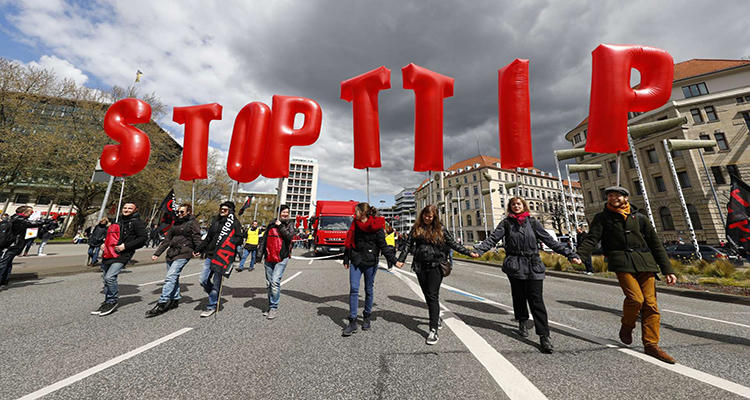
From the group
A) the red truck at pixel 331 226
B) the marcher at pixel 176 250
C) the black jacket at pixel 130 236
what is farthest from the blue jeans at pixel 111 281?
the red truck at pixel 331 226

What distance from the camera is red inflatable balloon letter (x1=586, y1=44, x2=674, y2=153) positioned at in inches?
219

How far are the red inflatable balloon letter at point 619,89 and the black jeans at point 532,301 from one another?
4.00m

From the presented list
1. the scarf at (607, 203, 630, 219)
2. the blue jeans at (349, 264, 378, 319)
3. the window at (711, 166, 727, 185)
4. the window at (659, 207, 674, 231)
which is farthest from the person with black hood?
the window at (711, 166, 727, 185)

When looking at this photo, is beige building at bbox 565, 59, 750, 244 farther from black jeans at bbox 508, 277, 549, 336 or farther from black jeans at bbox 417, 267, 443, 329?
black jeans at bbox 417, 267, 443, 329

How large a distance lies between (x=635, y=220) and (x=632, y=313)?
3.83 feet

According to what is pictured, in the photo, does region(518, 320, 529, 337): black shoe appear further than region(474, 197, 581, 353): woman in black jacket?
Yes

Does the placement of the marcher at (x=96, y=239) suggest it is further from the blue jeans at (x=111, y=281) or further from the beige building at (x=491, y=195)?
the beige building at (x=491, y=195)

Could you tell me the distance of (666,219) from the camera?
93.7 feet

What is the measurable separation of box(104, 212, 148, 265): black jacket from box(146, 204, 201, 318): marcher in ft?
1.18

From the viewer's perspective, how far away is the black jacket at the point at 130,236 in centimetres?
462

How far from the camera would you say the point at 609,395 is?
6.97 feet

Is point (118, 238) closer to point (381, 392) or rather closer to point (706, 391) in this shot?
point (381, 392)

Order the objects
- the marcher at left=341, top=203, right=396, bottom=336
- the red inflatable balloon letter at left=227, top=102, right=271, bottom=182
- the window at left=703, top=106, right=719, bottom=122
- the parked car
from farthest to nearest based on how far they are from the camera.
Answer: the window at left=703, top=106, right=719, bottom=122 → the parked car → the red inflatable balloon letter at left=227, top=102, right=271, bottom=182 → the marcher at left=341, top=203, right=396, bottom=336

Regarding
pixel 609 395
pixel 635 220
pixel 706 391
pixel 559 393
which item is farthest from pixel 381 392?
pixel 635 220
